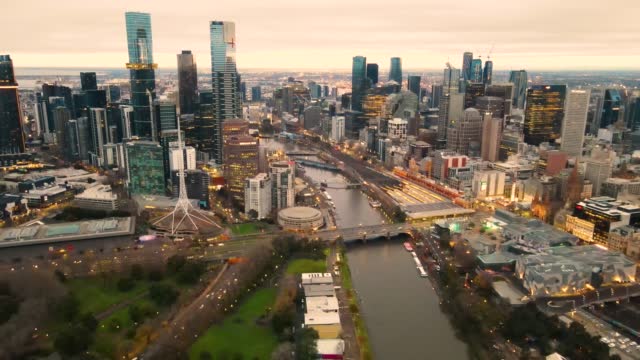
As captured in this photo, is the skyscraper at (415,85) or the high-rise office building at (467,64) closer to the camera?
the high-rise office building at (467,64)

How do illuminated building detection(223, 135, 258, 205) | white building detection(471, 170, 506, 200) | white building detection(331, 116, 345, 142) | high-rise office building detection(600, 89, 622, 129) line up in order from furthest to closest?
white building detection(331, 116, 345, 142)
high-rise office building detection(600, 89, 622, 129)
white building detection(471, 170, 506, 200)
illuminated building detection(223, 135, 258, 205)

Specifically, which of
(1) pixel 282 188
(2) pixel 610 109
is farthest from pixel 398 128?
(1) pixel 282 188

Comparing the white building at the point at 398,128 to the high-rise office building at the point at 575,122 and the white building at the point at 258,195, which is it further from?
the white building at the point at 258,195

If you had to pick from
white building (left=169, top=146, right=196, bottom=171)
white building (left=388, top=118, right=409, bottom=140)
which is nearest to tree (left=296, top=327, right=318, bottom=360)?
white building (left=169, top=146, right=196, bottom=171)

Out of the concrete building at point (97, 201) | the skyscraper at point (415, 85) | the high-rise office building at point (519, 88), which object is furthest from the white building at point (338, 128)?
the concrete building at point (97, 201)

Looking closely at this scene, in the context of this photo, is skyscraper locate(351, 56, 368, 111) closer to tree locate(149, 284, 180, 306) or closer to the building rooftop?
the building rooftop

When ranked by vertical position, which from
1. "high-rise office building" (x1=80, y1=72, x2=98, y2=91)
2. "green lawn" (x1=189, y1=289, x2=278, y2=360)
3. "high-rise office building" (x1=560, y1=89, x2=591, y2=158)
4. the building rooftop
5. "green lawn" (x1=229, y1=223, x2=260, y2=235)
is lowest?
"green lawn" (x1=189, y1=289, x2=278, y2=360)
